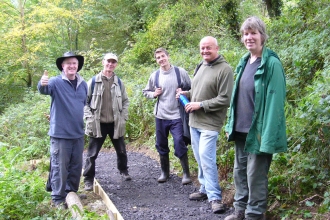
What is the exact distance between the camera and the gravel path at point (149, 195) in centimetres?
479

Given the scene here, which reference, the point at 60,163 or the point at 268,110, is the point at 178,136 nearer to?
the point at 60,163

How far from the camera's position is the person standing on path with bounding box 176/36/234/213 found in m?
4.59

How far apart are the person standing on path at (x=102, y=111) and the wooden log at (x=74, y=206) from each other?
0.94 m

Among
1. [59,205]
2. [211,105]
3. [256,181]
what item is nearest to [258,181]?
[256,181]

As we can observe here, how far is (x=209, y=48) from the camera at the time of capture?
4.62m

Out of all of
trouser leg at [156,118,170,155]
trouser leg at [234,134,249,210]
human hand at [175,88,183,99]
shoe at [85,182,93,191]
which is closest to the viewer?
trouser leg at [234,134,249,210]

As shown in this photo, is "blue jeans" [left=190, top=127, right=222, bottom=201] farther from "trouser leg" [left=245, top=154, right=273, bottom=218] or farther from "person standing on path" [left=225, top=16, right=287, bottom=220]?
"trouser leg" [left=245, top=154, right=273, bottom=218]

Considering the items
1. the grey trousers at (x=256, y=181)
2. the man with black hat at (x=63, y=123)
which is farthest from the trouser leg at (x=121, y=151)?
the grey trousers at (x=256, y=181)

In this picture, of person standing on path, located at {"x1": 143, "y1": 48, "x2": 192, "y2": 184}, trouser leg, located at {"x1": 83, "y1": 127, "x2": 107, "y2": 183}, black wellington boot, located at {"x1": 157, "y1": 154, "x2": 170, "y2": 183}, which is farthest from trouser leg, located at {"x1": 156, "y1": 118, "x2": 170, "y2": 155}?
trouser leg, located at {"x1": 83, "y1": 127, "x2": 107, "y2": 183}

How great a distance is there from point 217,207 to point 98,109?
253cm

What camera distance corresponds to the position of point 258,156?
3.68 meters

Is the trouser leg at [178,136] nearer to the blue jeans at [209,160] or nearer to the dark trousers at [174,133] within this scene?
the dark trousers at [174,133]

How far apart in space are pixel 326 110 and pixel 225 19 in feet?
33.4

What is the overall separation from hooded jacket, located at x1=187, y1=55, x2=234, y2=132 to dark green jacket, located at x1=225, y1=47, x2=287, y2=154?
0.95 meters
